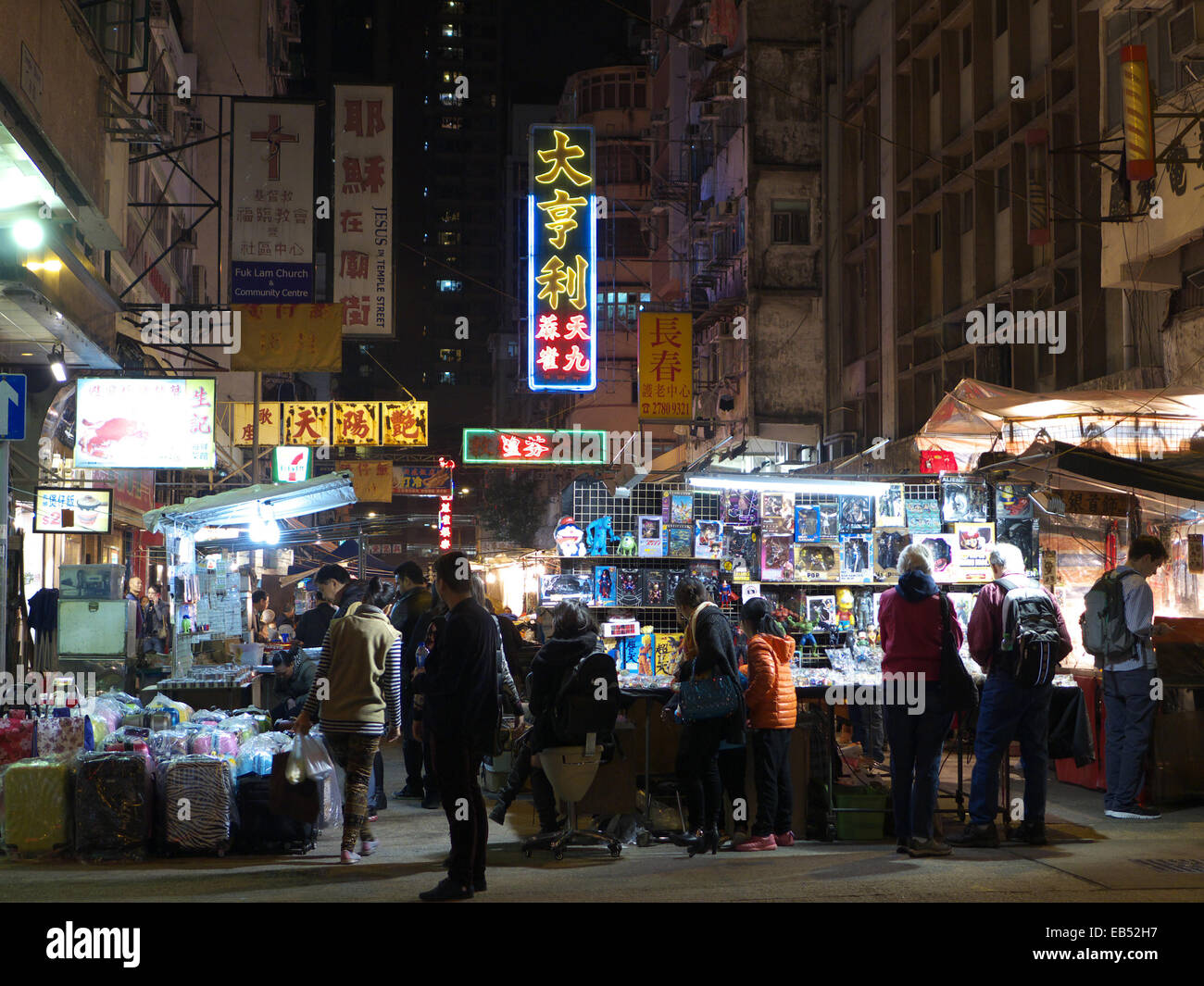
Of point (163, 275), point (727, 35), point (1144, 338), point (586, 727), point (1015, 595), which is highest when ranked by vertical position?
point (727, 35)

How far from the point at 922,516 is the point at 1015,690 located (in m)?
4.04

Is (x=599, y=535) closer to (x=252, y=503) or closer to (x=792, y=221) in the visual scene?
(x=252, y=503)

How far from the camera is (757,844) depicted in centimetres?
924

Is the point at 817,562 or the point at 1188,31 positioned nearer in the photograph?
the point at 1188,31

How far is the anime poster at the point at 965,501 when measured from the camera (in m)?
12.9

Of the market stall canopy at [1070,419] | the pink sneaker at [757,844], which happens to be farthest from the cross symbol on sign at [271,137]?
the pink sneaker at [757,844]

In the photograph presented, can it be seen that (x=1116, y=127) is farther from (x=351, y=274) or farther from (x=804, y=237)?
(x=804, y=237)

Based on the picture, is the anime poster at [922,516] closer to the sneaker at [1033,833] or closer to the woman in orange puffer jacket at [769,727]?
the woman in orange puffer jacket at [769,727]

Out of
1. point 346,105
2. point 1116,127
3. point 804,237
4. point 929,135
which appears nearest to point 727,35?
point 804,237

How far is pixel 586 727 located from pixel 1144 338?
10870 millimetres

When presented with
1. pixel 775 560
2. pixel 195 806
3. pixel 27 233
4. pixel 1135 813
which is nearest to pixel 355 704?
pixel 195 806

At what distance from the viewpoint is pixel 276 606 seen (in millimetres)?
37188

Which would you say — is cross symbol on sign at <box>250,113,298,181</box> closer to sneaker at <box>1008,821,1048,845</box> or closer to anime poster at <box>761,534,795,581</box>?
anime poster at <box>761,534,795,581</box>

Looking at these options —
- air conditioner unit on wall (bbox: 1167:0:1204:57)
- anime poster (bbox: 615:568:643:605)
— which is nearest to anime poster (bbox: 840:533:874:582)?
anime poster (bbox: 615:568:643:605)
